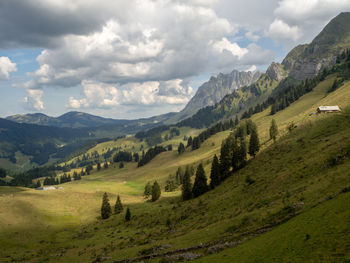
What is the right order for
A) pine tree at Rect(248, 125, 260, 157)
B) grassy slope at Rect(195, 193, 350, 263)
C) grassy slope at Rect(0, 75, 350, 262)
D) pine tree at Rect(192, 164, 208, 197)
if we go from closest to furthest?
grassy slope at Rect(195, 193, 350, 263) < grassy slope at Rect(0, 75, 350, 262) < pine tree at Rect(192, 164, 208, 197) < pine tree at Rect(248, 125, 260, 157)

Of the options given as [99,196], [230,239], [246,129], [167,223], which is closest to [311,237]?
[230,239]

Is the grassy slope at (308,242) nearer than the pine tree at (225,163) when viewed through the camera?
Yes

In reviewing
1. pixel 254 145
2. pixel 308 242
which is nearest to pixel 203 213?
pixel 308 242

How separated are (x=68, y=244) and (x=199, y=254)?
4631 centimetres

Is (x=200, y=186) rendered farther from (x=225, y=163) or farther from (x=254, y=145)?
(x=254, y=145)

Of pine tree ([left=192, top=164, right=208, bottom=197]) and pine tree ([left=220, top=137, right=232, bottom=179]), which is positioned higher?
pine tree ([left=220, top=137, right=232, bottom=179])

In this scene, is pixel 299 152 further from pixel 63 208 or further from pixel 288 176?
pixel 63 208

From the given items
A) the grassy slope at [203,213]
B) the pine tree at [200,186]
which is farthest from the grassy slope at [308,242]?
the pine tree at [200,186]

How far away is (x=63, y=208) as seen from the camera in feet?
311

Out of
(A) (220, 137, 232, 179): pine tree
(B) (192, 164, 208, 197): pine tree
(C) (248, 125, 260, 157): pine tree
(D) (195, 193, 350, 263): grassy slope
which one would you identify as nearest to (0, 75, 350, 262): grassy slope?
(D) (195, 193, 350, 263): grassy slope

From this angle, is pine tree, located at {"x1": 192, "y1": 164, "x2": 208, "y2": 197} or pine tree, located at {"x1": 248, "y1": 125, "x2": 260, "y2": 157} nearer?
pine tree, located at {"x1": 192, "y1": 164, "x2": 208, "y2": 197}

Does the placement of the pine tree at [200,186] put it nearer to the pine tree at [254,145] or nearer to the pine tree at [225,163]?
the pine tree at [225,163]

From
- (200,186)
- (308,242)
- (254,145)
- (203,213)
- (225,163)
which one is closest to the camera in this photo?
(308,242)

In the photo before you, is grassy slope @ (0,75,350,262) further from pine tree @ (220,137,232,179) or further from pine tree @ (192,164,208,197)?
pine tree @ (192,164,208,197)
